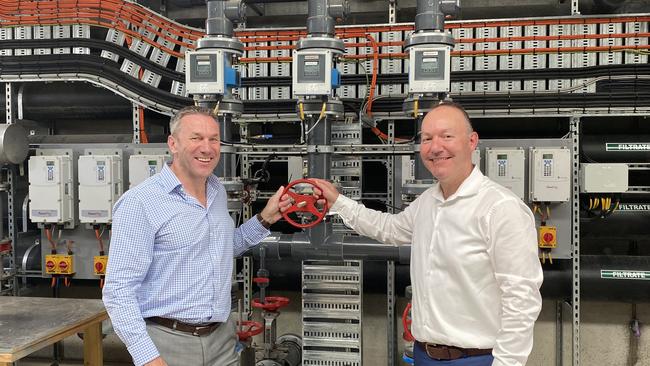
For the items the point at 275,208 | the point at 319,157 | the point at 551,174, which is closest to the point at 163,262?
the point at 275,208

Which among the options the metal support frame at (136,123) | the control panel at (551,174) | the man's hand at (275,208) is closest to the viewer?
the man's hand at (275,208)

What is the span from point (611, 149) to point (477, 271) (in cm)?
180

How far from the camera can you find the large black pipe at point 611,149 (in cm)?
277

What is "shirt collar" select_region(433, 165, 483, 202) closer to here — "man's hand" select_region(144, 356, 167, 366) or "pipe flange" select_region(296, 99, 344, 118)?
"pipe flange" select_region(296, 99, 344, 118)

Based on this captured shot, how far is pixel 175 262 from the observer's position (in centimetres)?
157

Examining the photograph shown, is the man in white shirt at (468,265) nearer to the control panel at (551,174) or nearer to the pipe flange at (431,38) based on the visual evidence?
the pipe flange at (431,38)

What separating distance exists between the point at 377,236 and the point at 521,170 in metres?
1.15

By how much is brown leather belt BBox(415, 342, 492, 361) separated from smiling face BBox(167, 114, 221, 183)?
0.91 meters

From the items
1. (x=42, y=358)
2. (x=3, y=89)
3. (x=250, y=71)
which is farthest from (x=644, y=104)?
(x=42, y=358)

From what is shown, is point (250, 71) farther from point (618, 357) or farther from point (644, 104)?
point (618, 357)

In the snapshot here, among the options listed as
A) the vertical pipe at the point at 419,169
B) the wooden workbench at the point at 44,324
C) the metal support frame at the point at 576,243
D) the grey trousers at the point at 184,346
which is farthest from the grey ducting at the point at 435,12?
the wooden workbench at the point at 44,324

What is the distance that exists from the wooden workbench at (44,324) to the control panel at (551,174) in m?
2.23

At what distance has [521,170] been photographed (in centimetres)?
266

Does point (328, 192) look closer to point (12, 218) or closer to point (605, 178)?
point (605, 178)
